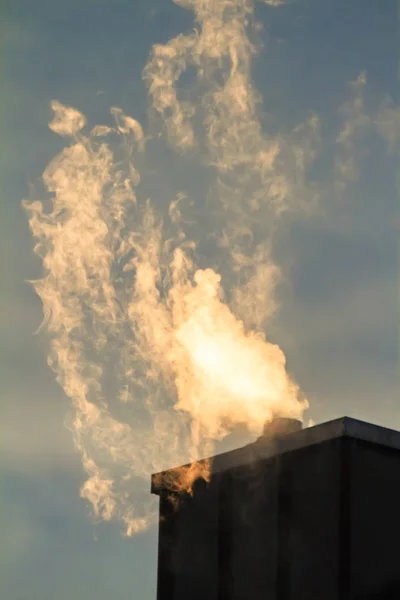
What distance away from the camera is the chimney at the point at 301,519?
21172 millimetres

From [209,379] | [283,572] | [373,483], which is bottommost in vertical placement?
[283,572]

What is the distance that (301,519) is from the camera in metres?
22.2

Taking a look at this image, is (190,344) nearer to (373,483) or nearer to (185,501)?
(185,501)

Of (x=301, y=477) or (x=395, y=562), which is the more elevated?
(x=301, y=477)

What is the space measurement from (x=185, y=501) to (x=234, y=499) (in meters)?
1.96

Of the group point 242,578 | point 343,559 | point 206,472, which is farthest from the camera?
point 206,472

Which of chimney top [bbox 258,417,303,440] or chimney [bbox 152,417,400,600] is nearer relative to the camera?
chimney [bbox 152,417,400,600]

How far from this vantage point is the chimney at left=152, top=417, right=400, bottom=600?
834 inches

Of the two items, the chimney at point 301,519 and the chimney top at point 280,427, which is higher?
the chimney top at point 280,427

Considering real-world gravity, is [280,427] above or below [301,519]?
above

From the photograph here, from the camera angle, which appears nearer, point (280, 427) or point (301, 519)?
point (301, 519)

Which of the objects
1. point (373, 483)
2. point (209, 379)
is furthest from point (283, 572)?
point (209, 379)

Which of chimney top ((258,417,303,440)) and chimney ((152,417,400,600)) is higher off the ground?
chimney top ((258,417,303,440))

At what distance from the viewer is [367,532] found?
70.0 feet
